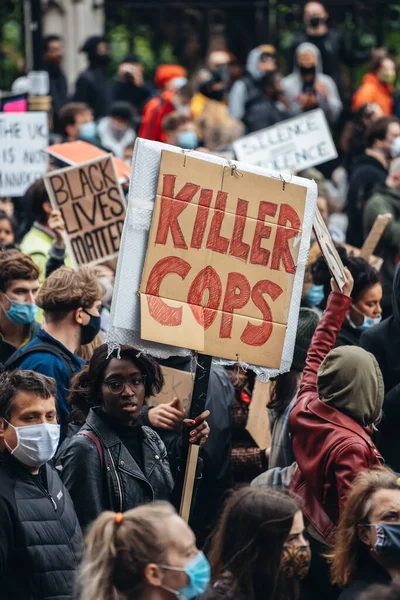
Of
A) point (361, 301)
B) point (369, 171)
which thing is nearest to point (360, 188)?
point (369, 171)

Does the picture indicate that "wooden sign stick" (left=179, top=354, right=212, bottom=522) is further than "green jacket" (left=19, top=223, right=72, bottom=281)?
No

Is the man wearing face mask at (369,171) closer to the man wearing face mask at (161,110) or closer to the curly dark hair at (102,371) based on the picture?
the man wearing face mask at (161,110)

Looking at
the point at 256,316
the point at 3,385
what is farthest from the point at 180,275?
the point at 3,385

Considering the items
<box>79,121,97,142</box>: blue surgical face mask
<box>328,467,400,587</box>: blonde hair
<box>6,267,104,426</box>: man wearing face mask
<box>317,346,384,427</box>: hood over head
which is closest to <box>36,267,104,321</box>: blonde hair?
<box>6,267,104,426</box>: man wearing face mask

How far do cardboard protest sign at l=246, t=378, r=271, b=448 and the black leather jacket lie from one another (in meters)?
1.26

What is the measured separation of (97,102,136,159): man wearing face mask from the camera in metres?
13.6

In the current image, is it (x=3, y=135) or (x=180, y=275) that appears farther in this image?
(x=3, y=135)

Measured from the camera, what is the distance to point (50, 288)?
6.63m

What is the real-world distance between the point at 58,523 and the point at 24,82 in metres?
10.2

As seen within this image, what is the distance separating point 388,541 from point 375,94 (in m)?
10.8

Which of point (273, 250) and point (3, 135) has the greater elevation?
point (273, 250)

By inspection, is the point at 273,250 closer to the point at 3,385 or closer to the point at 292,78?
the point at 3,385

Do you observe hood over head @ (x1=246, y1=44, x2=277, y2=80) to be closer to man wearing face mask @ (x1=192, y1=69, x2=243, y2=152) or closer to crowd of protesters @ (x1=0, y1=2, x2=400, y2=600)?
man wearing face mask @ (x1=192, y1=69, x2=243, y2=152)

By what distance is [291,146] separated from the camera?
10594mm
